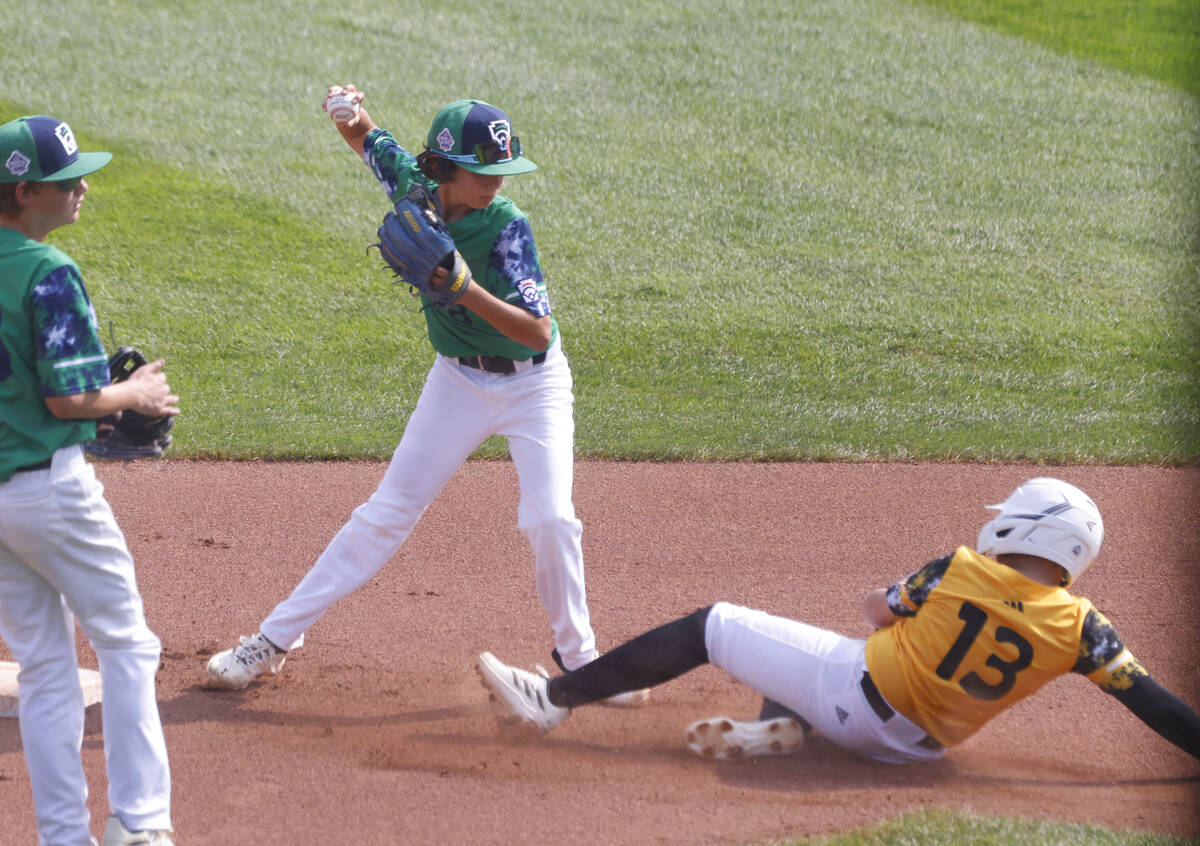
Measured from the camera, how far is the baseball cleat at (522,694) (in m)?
4.39

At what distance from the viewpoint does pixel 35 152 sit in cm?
330

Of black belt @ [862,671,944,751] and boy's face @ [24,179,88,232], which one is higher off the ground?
boy's face @ [24,179,88,232]

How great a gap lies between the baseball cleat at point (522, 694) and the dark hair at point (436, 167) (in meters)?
1.78

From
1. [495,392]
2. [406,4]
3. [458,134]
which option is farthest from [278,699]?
[406,4]

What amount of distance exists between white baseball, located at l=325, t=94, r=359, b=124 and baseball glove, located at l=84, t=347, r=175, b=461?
4.90 feet

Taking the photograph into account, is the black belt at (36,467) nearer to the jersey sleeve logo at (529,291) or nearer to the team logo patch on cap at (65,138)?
the team logo patch on cap at (65,138)

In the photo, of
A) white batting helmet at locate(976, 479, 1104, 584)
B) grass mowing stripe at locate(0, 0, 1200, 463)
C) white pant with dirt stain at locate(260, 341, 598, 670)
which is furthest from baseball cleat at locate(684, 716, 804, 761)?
grass mowing stripe at locate(0, 0, 1200, 463)

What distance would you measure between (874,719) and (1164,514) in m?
3.55

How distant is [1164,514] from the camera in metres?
6.76

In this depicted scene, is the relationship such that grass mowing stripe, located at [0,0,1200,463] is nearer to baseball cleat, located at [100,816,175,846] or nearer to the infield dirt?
the infield dirt

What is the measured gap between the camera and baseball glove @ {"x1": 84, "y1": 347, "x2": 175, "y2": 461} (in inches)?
145

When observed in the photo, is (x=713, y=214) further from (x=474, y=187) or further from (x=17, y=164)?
(x=17, y=164)

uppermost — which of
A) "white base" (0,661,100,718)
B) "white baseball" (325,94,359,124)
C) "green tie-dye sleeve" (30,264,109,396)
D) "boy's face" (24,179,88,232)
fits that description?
"white baseball" (325,94,359,124)

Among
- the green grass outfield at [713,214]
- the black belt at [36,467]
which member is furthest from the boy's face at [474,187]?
the green grass outfield at [713,214]
